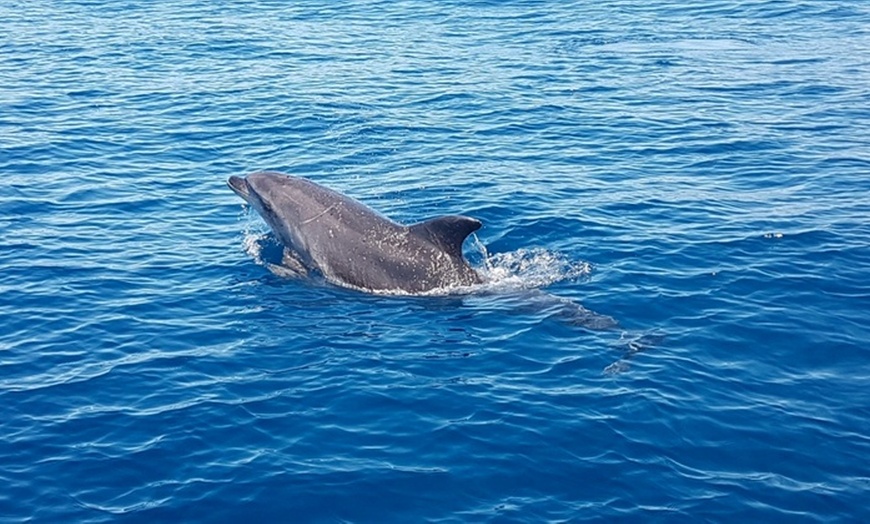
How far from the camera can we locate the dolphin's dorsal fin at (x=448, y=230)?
16734 mm

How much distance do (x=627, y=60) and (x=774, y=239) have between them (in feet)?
49.1

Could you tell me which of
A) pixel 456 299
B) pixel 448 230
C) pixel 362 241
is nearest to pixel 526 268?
pixel 456 299

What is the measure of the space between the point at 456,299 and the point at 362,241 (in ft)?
6.00

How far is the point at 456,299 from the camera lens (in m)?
17.5

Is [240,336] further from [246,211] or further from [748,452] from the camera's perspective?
[748,452]

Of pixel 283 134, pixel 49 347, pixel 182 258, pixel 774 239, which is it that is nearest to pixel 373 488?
pixel 49 347

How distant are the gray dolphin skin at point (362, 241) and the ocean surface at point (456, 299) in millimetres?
459

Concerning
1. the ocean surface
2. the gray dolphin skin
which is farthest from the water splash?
the gray dolphin skin

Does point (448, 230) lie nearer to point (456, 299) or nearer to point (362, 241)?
point (456, 299)

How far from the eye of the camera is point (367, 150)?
25.7 meters

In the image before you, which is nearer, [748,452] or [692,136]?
[748,452]

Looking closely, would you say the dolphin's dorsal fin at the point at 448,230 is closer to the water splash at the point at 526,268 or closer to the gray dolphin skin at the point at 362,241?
the gray dolphin skin at the point at 362,241

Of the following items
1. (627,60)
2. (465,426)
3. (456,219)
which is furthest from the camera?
(627,60)

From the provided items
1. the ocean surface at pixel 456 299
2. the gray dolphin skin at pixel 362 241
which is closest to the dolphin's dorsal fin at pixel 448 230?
the gray dolphin skin at pixel 362 241
